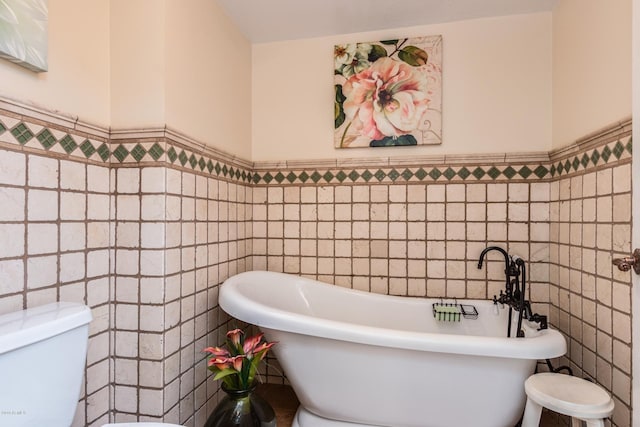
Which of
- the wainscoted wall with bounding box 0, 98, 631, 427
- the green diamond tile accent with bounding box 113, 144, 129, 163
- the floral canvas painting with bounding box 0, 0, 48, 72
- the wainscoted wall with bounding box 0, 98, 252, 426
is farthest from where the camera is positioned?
the green diamond tile accent with bounding box 113, 144, 129, 163

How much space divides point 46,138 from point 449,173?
191 centimetres

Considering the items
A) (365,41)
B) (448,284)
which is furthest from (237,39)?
(448,284)

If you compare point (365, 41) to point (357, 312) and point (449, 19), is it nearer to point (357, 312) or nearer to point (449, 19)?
point (449, 19)

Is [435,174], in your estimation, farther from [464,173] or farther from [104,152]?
[104,152]

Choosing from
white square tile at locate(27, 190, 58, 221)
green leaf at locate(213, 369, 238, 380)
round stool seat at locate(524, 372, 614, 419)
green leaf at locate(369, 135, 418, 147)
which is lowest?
green leaf at locate(213, 369, 238, 380)

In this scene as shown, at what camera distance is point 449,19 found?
6.61 ft

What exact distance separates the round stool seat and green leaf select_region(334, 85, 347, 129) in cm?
161

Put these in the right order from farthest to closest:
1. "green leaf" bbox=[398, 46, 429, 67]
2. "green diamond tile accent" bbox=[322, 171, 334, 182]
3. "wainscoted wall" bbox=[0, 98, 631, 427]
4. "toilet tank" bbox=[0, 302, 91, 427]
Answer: "green diamond tile accent" bbox=[322, 171, 334, 182]
"green leaf" bbox=[398, 46, 429, 67]
"wainscoted wall" bbox=[0, 98, 631, 427]
"toilet tank" bbox=[0, 302, 91, 427]

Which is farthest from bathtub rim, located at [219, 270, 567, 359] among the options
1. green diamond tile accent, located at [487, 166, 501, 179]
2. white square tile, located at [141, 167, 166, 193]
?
green diamond tile accent, located at [487, 166, 501, 179]

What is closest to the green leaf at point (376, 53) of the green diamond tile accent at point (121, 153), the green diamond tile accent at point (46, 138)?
the green diamond tile accent at point (121, 153)

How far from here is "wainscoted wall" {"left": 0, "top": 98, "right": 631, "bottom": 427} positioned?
1.22 meters

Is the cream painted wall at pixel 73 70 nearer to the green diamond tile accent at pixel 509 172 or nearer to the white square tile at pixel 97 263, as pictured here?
the white square tile at pixel 97 263

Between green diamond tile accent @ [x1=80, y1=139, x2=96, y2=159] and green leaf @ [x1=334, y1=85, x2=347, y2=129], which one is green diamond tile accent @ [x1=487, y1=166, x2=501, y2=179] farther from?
green diamond tile accent @ [x1=80, y1=139, x2=96, y2=159]

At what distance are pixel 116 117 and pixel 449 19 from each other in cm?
187
